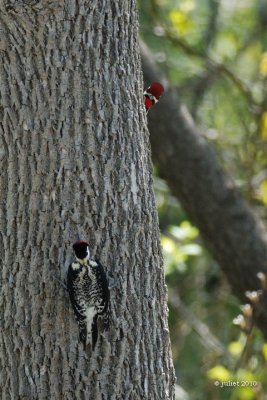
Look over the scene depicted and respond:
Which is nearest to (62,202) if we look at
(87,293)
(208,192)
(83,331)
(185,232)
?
(87,293)

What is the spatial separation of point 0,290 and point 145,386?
57 cm

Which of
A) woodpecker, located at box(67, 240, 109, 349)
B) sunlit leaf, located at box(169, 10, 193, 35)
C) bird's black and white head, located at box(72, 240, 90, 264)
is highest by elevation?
sunlit leaf, located at box(169, 10, 193, 35)

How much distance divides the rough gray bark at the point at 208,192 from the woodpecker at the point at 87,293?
7.47 ft

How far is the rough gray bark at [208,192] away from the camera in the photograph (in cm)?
463

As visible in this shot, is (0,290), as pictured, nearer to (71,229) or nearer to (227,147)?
(71,229)

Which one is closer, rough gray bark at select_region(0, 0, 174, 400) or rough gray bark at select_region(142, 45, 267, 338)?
rough gray bark at select_region(0, 0, 174, 400)

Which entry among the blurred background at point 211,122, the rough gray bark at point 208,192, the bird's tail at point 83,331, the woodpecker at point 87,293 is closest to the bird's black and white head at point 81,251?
the woodpecker at point 87,293

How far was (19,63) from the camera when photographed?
244 centimetres

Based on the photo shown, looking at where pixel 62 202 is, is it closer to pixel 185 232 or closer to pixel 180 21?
pixel 185 232


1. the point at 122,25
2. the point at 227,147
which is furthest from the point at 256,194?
the point at 122,25

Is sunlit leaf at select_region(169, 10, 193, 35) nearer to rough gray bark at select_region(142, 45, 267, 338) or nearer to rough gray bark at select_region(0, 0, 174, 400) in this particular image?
rough gray bark at select_region(142, 45, 267, 338)

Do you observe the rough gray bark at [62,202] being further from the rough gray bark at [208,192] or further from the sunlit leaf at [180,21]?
the sunlit leaf at [180,21]

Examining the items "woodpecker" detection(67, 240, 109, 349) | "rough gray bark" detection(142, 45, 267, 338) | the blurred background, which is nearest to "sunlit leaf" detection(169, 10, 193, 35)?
the blurred background

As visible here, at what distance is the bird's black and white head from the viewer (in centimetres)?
233
